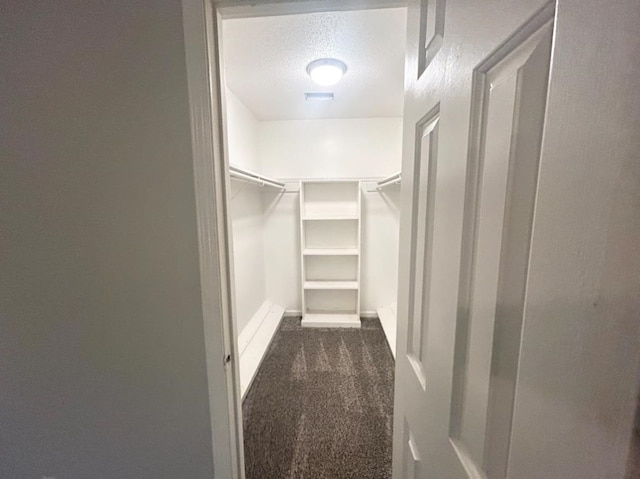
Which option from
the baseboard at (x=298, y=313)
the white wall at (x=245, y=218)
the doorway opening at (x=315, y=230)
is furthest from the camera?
the baseboard at (x=298, y=313)

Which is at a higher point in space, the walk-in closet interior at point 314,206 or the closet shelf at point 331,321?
the walk-in closet interior at point 314,206

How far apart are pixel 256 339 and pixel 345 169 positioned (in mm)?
2054

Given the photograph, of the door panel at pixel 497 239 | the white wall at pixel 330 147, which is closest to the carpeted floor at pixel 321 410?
the door panel at pixel 497 239

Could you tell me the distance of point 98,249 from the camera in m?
0.86

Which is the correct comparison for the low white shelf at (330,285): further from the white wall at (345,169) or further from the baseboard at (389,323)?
the baseboard at (389,323)

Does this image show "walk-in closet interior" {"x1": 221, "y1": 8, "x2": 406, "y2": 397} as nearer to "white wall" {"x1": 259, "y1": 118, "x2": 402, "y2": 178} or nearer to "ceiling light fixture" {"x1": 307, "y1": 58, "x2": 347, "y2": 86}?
"white wall" {"x1": 259, "y1": 118, "x2": 402, "y2": 178}

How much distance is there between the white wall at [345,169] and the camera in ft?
9.87

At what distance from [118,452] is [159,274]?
2.27ft

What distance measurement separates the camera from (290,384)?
6.75 feet

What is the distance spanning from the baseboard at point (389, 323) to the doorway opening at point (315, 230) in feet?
0.04

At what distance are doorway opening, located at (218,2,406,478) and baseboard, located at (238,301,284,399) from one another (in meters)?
0.01

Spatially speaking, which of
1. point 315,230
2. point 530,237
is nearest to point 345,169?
point 315,230

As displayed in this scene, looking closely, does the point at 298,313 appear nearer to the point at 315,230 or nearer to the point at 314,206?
the point at 315,230

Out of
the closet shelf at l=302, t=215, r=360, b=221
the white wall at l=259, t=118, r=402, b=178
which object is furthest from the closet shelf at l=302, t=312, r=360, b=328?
the white wall at l=259, t=118, r=402, b=178
